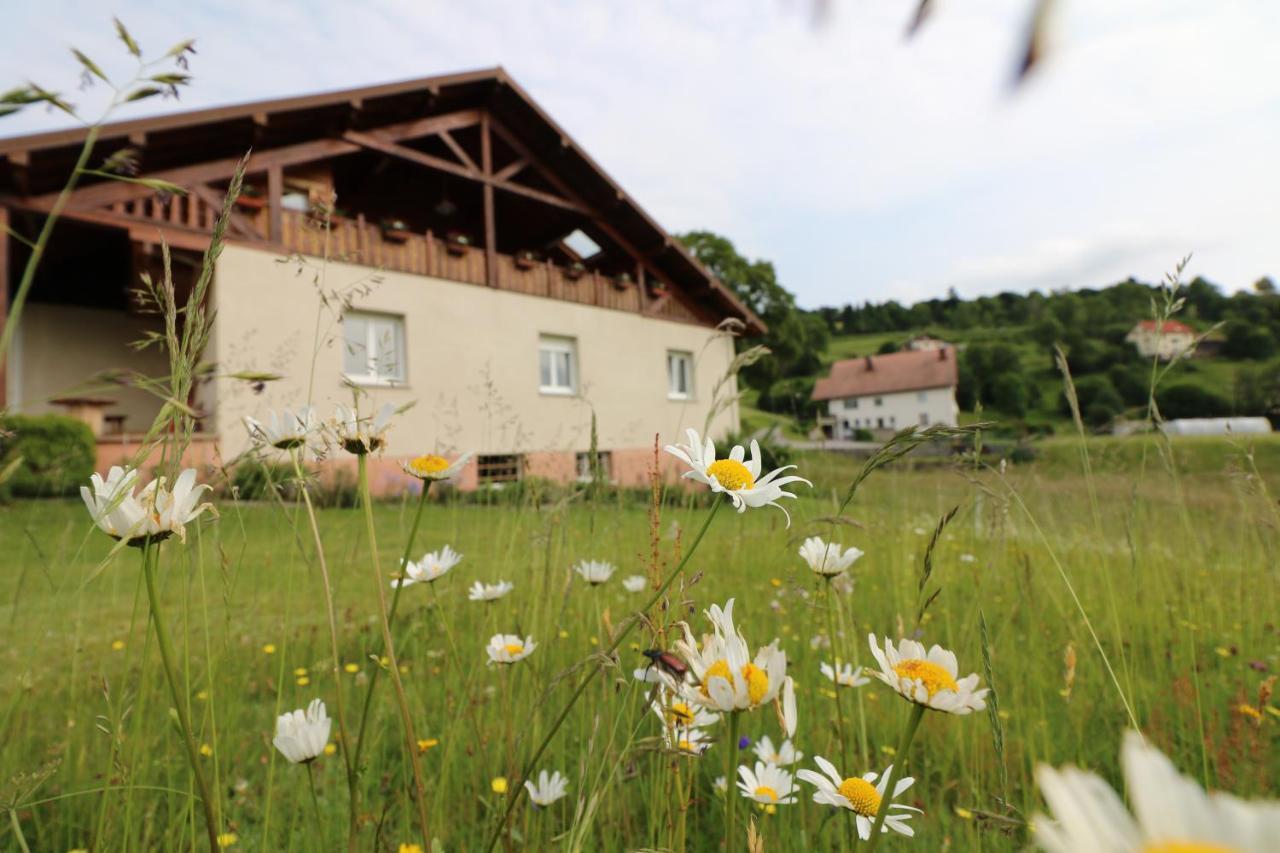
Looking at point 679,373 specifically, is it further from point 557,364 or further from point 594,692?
point 594,692

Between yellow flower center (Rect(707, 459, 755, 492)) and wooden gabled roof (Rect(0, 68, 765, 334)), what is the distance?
6.32 metres

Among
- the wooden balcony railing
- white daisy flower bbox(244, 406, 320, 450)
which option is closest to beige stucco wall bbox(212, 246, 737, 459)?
the wooden balcony railing

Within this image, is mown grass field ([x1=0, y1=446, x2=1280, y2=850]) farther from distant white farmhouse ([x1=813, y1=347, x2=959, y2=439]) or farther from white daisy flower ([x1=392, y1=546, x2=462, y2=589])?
distant white farmhouse ([x1=813, y1=347, x2=959, y2=439])

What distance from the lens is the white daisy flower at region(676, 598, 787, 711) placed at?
2.06 feet

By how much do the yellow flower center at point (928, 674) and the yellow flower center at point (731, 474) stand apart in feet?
0.90

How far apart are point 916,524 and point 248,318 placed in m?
8.85

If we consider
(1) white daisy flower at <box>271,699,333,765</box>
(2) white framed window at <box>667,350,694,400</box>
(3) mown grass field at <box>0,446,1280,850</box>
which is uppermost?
(2) white framed window at <box>667,350,694,400</box>

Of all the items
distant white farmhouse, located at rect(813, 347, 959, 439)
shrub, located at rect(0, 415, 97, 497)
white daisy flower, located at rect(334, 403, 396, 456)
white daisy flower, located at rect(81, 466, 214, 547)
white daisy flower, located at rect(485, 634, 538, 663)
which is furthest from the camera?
distant white farmhouse, located at rect(813, 347, 959, 439)

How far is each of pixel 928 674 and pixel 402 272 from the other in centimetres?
1131

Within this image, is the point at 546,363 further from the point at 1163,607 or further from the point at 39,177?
the point at 1163,607

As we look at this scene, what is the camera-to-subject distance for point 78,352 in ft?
34.5

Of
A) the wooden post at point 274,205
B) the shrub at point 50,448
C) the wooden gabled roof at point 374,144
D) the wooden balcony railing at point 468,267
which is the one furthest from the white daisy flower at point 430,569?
the wooden post at point 274,205

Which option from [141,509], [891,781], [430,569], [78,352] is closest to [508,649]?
[430,569]

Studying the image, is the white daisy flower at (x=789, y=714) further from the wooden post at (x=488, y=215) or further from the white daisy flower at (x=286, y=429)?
the wooden post at (x=488, y=215)
